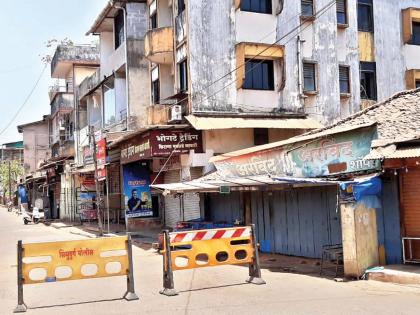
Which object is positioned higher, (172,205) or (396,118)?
(396,118)

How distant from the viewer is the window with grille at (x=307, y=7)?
23141 millimetres

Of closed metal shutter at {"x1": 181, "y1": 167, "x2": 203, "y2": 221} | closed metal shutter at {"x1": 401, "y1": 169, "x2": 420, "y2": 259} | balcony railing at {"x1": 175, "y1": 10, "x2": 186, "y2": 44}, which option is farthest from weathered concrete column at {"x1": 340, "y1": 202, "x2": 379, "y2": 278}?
balcony railing at {"x1": 175, "y1": 10, "x2": 186, "y2": 44}

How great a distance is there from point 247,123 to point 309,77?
14.2ft

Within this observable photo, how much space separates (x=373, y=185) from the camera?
11.4 meters

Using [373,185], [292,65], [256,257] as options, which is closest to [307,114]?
[292,65]

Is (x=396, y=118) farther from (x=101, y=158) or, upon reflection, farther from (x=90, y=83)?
(x=90, y=83)

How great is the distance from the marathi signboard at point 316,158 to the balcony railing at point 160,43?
6.60m

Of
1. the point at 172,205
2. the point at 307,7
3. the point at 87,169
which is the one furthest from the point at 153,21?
the point at 87,169

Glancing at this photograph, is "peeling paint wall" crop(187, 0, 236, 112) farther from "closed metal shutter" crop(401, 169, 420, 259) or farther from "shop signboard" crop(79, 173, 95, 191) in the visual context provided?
"shop signboard" crop(79, 173, 95, 191)

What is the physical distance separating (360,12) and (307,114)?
557cm

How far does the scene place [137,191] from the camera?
25172 millimetres

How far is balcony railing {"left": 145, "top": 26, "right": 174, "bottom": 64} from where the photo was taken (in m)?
22.3

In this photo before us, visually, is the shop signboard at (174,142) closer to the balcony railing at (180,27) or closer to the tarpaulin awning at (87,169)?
the balcony railing at (180,27)

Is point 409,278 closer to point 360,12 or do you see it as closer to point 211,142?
point 211,142
